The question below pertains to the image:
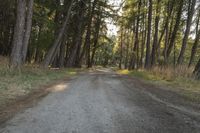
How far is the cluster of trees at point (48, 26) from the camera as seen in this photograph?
14266 millimetres

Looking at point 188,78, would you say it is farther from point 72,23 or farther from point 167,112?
point 72,23

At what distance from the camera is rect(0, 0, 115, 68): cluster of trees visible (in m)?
14.3

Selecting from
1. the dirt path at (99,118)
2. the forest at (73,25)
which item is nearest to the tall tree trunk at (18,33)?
the forest at (73,25)

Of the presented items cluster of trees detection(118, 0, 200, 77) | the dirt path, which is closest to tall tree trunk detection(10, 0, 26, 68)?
the dirt path

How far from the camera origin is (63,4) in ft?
71.6

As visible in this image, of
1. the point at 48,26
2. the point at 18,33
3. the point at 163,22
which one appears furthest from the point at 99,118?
the point at 163,22

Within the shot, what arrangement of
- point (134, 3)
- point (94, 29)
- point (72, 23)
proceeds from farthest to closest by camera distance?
1. point (94, 29)
2. point (134, 3)
3. point (72, 23)

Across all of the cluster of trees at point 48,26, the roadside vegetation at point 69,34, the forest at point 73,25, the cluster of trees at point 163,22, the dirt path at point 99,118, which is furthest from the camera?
the cluster of trees at point 163,22

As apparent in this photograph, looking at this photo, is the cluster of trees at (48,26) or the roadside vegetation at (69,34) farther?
the cluster of trees at (48,26)

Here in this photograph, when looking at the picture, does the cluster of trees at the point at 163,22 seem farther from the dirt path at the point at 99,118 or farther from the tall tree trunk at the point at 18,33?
the dirt path at the point at 99,118

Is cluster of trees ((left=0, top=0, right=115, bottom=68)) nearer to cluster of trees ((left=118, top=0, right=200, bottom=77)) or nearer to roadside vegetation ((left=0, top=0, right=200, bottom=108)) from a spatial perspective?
roadside vegetation ((left=0, top=0, right=200, bottom=108))

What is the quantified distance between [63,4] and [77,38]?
5596mm

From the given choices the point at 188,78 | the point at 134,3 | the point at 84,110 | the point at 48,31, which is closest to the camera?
the point at 84,110

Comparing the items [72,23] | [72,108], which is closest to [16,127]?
[72,108]
